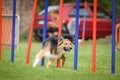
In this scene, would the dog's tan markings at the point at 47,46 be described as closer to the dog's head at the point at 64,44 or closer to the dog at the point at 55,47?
the dog at the point at 55,47

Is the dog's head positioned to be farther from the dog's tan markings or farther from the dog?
the dog's tan markings

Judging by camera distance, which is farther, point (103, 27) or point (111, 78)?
point (103, 27)

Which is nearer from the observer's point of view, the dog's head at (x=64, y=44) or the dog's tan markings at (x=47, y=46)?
the dog's head at (x=64, y=44)

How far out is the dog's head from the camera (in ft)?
40.5

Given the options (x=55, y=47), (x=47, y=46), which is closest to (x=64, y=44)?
(x=55, y=47)

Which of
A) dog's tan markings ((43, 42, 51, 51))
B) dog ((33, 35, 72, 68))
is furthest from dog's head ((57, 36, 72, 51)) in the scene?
dog's tan markings ((43, 42, 51, 51))

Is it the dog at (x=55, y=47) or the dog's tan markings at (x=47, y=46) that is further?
the dog's tan markings at (x=47, y=46)

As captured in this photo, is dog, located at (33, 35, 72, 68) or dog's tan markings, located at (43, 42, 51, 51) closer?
dog, located at (33, 35, 72, 68)

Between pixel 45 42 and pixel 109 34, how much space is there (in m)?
14.6

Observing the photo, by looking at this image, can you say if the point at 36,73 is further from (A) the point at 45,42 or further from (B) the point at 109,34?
(B) the point at 109,34

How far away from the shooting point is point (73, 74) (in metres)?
11.6

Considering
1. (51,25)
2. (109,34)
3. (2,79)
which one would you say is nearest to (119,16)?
(109,34)

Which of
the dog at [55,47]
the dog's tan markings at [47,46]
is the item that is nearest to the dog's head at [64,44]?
the dog at [55,47]

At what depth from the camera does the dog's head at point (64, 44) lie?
1236 centimetres
